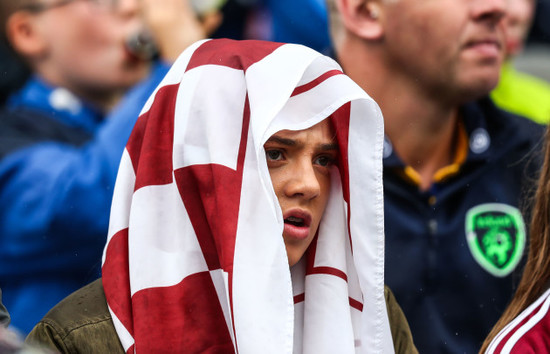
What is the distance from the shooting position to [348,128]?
2.45 metres

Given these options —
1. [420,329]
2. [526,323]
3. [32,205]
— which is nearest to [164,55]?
[32,205]

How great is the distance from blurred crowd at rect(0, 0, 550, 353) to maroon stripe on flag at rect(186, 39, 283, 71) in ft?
2.36

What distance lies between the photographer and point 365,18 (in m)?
3.37

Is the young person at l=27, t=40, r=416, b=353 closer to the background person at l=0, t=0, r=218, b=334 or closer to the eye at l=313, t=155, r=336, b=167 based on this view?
the eye at l=313, t=155, r=336, b=167

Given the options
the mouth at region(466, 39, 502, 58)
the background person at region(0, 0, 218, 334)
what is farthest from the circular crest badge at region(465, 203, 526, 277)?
the background person at region(0, 0, 218, 334)

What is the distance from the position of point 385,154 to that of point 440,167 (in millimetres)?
256

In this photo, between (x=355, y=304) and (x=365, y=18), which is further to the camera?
(x=365, y=18)

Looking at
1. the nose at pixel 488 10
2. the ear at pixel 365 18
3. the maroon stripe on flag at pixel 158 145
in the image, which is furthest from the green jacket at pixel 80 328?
the nose at pixel 488 10

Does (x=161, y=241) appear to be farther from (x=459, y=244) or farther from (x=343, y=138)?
(x=459, y=244)

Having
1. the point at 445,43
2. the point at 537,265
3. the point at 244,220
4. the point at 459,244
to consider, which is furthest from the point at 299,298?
the point at 445,43

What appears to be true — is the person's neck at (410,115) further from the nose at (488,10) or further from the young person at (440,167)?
the nose at (488,10)

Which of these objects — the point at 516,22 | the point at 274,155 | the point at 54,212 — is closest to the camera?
the point at 274,155

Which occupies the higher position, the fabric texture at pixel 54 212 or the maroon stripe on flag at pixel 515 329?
the fabric texture at pixel 54 212

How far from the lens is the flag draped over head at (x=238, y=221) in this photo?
2.21 m
